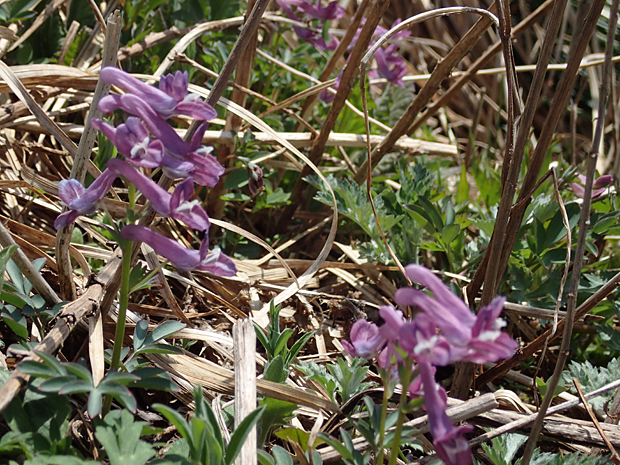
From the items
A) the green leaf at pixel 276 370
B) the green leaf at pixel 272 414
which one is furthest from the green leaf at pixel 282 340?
the green leaf at pixel 272 414

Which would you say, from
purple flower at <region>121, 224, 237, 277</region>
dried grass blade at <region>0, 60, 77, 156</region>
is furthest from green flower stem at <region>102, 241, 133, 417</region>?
dried grass blade at <region>0, 60, 77, 156</region>

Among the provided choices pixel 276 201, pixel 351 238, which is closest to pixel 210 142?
pixel 276 201

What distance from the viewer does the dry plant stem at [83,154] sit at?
1.45m

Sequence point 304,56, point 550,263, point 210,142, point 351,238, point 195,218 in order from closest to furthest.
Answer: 1. point 195,218
2. point 550,263
3. point 210,142
4. point 351,238
5. point 304,56

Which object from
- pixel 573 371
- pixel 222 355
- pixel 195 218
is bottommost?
pixel 573 371

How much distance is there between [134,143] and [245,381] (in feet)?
1.95

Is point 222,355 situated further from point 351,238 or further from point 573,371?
point 573,371

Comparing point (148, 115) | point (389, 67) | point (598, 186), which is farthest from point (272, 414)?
point (389, 67)

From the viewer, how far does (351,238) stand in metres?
2.53

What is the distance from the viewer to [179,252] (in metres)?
1.16

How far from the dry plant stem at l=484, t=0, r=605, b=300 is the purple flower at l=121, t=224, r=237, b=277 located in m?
0.78

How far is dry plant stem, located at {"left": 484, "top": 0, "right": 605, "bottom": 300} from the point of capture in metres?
1.37

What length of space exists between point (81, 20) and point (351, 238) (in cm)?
161

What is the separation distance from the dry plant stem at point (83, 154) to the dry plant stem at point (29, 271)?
0.09 metres
